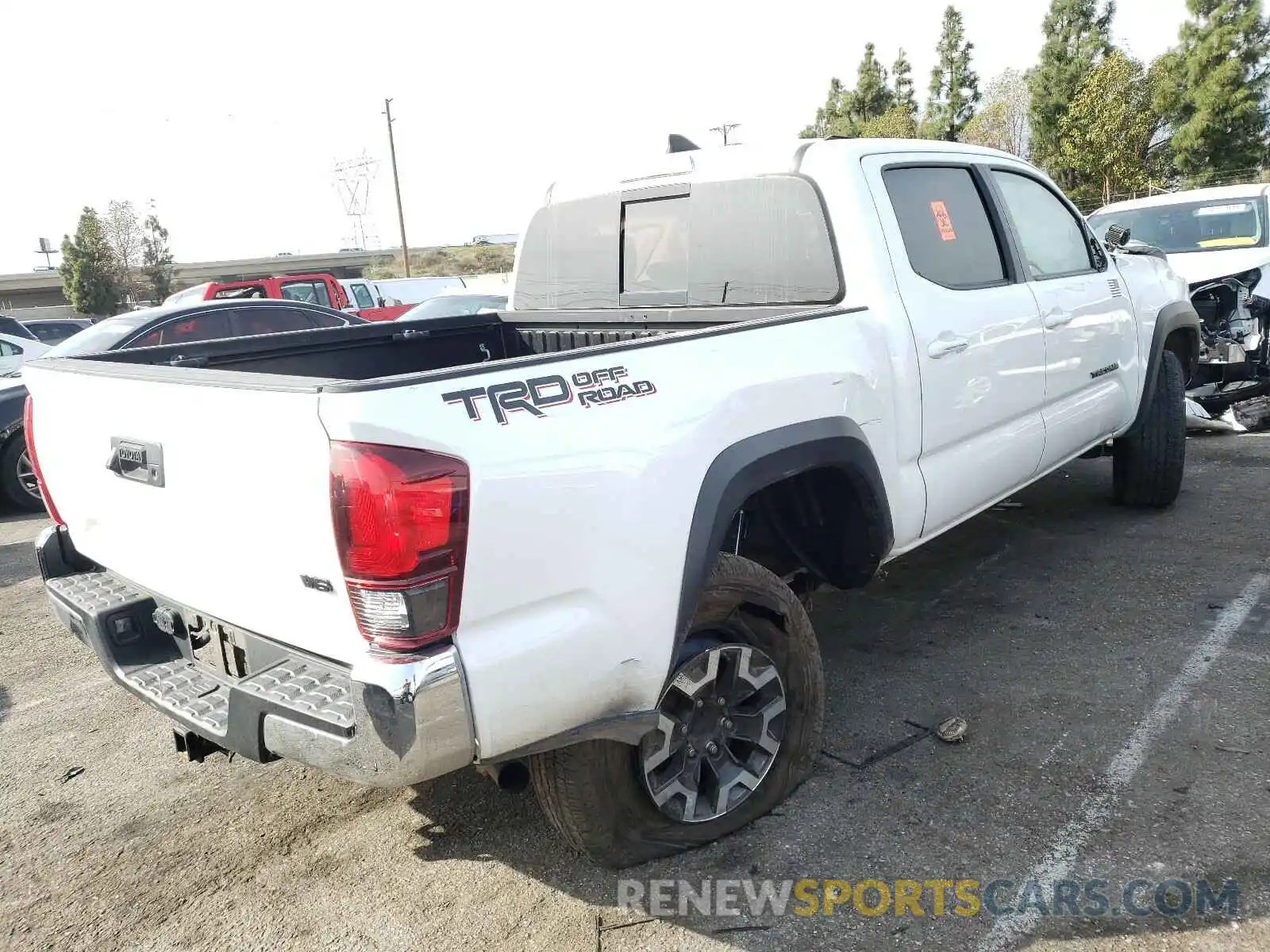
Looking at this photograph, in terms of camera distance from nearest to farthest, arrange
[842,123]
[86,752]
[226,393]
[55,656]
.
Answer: [226,393], [86,752], [55,656], [842,123]

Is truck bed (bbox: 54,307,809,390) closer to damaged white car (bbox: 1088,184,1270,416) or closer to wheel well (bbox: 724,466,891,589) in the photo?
wheel well (bbox: 724,466,891,589)

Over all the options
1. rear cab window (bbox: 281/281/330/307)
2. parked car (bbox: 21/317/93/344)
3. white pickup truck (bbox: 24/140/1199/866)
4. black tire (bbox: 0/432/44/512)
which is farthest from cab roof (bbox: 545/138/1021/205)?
parked car (bbox: 21/317/93/344)

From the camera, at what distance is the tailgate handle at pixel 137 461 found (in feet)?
7.75

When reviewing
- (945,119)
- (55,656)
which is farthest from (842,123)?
(55,656)

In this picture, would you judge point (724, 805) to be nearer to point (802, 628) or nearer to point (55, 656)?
point (802, 628)

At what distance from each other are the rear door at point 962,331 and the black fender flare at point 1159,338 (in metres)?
1.39

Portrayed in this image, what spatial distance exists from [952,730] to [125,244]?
256ft

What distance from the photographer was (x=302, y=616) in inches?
83.5

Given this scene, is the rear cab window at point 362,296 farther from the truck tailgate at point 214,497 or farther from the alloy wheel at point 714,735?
the alloy wheel at point 714,735

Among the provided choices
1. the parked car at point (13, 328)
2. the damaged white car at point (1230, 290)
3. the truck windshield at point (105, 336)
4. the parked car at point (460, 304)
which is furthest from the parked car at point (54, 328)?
the damaged white car at point (1230, 290)

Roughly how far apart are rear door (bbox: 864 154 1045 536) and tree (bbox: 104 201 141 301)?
74163mm

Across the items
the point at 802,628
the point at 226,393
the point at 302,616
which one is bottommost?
the point at 802,628

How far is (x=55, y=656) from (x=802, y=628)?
380 cm

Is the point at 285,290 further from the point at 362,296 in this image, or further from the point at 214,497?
the point at 214,497
